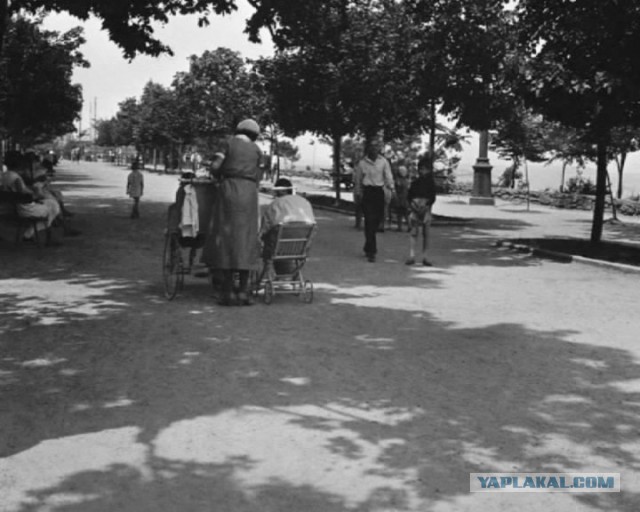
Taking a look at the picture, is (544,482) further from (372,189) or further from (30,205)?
(30,205)

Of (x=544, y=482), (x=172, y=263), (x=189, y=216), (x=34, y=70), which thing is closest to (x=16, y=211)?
(x=172, y=263)

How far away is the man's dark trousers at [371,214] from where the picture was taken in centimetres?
1351

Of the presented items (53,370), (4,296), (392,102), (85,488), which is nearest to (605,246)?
(392,102)

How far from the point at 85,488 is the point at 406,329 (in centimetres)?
452

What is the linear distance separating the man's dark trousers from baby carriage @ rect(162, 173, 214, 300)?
13.6 feet

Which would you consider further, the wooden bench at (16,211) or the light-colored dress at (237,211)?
the wooden bench at (16,211)

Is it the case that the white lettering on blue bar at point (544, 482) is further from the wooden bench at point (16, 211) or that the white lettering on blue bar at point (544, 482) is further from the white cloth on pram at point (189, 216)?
the wooden bench at point (16, 211)

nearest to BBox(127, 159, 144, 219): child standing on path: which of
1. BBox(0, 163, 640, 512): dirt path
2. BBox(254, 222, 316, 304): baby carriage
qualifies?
BBox(0, 163, 640, 512): dirt path

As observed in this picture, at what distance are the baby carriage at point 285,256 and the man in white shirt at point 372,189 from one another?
3.82 m

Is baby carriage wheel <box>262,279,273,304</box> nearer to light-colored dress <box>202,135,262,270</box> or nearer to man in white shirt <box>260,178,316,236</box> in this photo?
light-colored dress <box>202,135,262,270</box>

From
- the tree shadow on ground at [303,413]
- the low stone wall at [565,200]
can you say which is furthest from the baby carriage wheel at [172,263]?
the low stone wall at [565,200]

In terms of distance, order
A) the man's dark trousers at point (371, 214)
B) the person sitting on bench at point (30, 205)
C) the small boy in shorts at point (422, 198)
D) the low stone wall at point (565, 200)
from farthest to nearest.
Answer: the low stone wall at point (565, 200)
the person sitting on bench at point (30, 205)
the man's dark trousers at point (371, 214)
the small boy in shorts at point (422, 198)

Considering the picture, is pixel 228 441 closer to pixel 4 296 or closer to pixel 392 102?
pixel 4 296

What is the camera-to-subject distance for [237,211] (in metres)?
9.17
